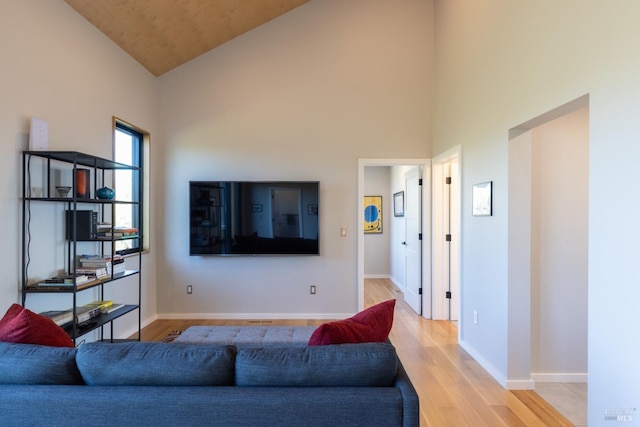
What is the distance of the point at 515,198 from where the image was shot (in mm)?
2938

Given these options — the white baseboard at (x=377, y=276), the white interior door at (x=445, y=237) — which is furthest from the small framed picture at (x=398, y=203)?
the white interior door at (x=445, y=237)

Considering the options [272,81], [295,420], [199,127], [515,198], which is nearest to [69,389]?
[295,420]

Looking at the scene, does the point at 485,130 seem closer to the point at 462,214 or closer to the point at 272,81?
the point at 462,214

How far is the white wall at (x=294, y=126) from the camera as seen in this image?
15.8ft

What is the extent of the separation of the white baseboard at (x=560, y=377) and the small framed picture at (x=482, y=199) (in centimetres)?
144

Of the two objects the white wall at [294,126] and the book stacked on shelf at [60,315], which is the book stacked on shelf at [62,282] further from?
the white wall at [294,126]

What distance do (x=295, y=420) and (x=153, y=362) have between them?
0.63m

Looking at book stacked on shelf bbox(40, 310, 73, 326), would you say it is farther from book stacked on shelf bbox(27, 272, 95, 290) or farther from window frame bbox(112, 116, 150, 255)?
window frame bbox(112, 116, 150, 255)

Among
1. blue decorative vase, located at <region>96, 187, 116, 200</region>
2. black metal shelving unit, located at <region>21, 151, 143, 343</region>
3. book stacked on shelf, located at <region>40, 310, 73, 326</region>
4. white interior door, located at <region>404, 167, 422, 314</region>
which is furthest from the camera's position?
white interior door, located at <region>404, 167, 422, 314</region>

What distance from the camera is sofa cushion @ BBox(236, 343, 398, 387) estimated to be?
4.88ft

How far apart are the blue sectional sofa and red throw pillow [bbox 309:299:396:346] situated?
120 mm

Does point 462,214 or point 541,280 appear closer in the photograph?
point 541,280

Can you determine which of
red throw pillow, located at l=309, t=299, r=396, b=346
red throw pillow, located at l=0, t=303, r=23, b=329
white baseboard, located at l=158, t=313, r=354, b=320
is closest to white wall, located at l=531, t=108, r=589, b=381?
red throw pillow, located at l=309, t=299, r=396, b=346

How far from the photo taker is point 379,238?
26.9 ft
